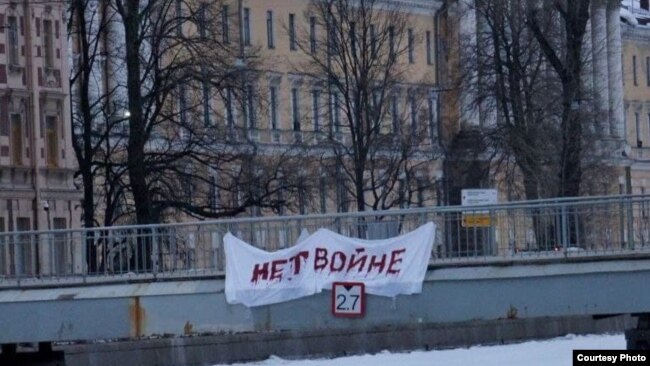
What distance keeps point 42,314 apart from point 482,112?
101 feet

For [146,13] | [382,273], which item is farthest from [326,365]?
A: [382,273]

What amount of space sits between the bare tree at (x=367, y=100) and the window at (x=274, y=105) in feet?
4.40

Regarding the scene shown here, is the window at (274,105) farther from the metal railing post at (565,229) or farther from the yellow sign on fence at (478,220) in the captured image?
the metal railing post at (565,229)

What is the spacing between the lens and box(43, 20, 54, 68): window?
77812 mm

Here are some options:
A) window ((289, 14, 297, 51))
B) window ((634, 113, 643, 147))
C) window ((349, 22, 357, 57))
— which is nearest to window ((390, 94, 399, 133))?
window ((289, 14, 297, 51))

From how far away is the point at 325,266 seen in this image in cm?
4525

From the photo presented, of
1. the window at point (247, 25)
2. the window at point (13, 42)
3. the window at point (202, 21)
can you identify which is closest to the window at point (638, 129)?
the window at point (247, 25)

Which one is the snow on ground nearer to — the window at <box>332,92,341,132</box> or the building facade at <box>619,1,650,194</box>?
the window at <box>332,92,341,132</box>

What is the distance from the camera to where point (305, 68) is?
326 feet

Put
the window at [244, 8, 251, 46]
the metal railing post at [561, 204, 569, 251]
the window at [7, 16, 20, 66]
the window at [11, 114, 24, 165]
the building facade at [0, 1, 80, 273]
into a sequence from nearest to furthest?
the metal railing post at [561, 204, 569, 251] < the building facade at [0, 1, 80, 273] < the window at [7, 16, 20, 66] < the window at [11, 114, 24, 165] < the window at [244, 8, 251, 46]

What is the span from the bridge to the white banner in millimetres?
208

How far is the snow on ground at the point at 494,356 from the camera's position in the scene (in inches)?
2603

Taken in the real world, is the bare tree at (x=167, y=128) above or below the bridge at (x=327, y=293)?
above

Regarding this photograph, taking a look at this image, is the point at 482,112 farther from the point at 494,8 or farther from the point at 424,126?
the point at 424,126
